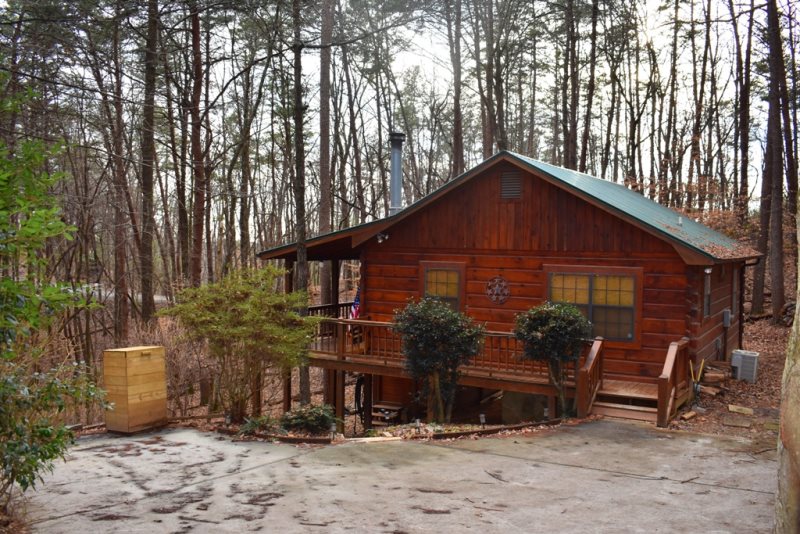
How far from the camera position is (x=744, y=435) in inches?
359

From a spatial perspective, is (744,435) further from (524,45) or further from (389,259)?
(524,45)

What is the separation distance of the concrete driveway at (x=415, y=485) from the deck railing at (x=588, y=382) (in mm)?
1032

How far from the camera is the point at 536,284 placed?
1285cm

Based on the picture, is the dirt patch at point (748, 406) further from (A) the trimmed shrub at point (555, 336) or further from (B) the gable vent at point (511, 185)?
(B) the gable vent at point (511, 185)

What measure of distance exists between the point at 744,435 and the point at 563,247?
478 cm

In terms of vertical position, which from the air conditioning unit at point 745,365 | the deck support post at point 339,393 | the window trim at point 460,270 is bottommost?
the deck support post at point 339,393

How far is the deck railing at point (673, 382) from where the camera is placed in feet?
30.7

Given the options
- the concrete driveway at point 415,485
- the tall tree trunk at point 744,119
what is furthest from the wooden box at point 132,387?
the tall tree trunk at point 744,119

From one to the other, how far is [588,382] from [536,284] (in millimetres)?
3292

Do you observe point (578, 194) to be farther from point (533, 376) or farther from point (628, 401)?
point (628, 401)

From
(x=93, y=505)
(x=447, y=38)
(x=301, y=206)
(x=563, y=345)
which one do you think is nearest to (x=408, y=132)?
(x=447, y=38)

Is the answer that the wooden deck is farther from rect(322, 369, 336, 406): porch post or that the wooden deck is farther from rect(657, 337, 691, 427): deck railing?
rect(322, 369, 336, 406): porch post

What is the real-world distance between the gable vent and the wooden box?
298 inches

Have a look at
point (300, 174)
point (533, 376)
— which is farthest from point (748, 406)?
point (300, 174)
